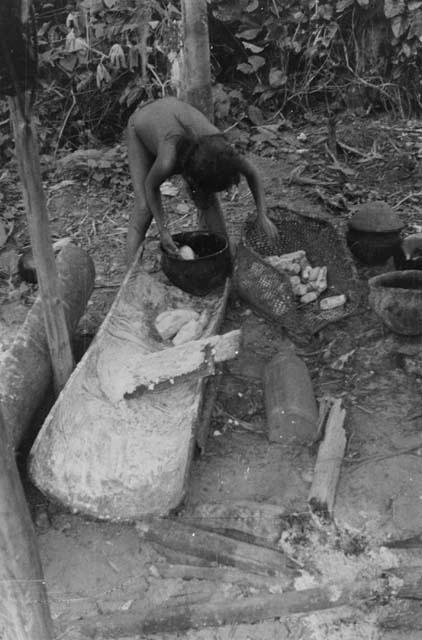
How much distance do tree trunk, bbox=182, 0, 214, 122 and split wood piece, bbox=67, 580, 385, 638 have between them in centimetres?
388

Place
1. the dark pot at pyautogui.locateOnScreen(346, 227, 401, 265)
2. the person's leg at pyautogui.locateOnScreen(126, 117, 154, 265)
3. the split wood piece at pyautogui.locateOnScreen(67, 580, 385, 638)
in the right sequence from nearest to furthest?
1. the split wood piece at pyautogui.locateOnScreen(67, 580, 385, 638)
2. the person's leg at pyautogui.locateOnScreen(126, 117, 154, 265)
3. the dark pot at pyautogui.locateOnScreen(346, 227, 401, 265)

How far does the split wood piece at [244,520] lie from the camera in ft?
10.3

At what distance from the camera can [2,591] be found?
199 cm

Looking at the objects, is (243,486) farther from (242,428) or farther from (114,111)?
(114,111)

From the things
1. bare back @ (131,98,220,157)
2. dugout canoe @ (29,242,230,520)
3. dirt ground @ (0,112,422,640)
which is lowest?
dirt ground @ (0,112,422,640)

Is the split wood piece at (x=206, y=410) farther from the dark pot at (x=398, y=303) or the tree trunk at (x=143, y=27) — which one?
the tree trunk at (x=143, y=27)

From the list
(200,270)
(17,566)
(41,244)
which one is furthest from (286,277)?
(17,566)

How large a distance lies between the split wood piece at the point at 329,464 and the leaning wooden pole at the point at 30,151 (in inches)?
56.0

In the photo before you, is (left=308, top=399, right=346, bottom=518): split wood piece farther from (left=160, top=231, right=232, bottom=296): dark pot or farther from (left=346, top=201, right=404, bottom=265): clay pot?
(left=346, top=201, right=404, bottom=265): clay pot

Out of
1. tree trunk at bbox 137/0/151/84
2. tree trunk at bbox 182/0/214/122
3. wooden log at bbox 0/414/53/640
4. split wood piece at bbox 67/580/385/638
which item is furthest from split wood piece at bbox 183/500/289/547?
tree trunk at bbox 137/0/151/84

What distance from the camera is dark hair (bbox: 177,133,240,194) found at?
4.52 metres

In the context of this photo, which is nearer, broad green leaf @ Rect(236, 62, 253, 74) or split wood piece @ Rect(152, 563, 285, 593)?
split wood piece @ Rect(152, 563, 285, 593)

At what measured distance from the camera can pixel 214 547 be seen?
3100mm

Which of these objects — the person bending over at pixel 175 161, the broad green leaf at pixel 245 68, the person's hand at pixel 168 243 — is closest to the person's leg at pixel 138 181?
the person bending over at pixel 175 161
